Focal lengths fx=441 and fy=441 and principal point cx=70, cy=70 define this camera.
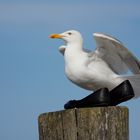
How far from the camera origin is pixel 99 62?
6117 mm

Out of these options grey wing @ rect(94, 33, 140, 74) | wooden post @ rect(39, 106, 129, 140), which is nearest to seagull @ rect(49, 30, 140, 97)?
grey wing @ rect(94, 33, 140, 74)

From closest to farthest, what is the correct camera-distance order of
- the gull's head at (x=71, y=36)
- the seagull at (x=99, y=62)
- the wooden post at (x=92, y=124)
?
the wooden post at (x=92, y=124) → the seagull at (x=99, y=62) → the gull's head at (x=71, y=36)

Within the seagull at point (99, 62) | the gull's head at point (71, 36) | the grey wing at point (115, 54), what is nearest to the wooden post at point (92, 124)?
the seagull at point (99, 62)

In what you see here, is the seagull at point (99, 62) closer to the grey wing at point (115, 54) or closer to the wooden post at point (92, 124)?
the grey wing at point (115, 54)

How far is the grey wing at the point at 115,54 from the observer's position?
596 centimetres

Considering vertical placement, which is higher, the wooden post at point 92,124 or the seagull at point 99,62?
the seagull at point 99,62

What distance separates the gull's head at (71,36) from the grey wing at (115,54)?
0.78 ft

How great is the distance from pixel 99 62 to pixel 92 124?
93.8 inches

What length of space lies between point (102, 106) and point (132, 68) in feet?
6.45

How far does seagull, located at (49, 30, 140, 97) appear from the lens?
559cm

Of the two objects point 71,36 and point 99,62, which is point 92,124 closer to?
point 99,62

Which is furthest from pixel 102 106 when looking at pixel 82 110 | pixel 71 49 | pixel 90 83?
pixel 71 49

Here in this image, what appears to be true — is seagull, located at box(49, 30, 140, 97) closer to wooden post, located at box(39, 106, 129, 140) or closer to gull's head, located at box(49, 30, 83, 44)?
gull's head, located at box(49, 30, 83, 44)

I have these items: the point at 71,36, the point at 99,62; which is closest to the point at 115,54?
the point at 99,62
